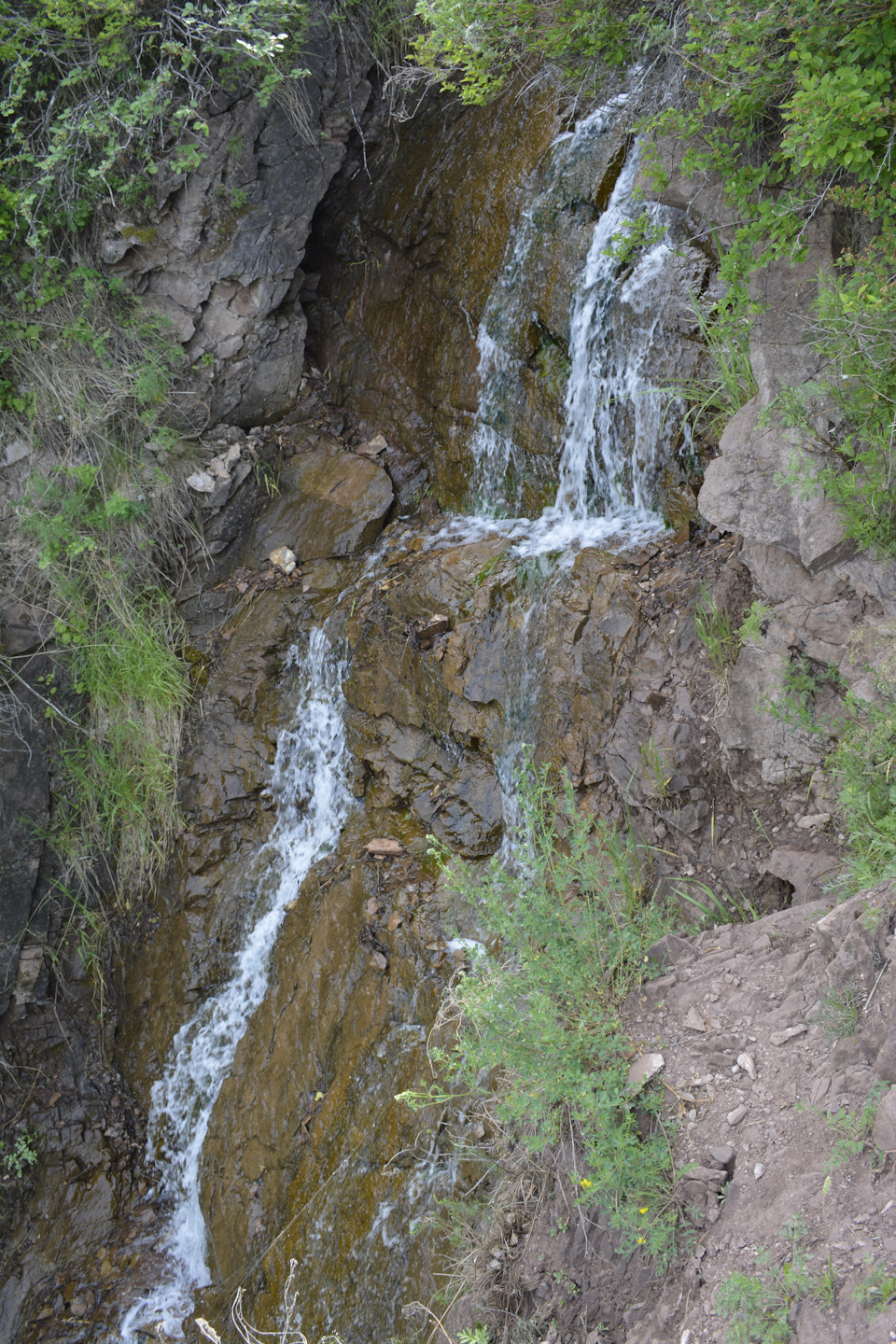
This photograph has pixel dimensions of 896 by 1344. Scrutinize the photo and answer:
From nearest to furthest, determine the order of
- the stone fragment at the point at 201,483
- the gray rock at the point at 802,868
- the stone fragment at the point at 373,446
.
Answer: the gray rock at the point at 802,868 < the stone fragment at the point at 201,483 < the stone fragment at the point at 373,446

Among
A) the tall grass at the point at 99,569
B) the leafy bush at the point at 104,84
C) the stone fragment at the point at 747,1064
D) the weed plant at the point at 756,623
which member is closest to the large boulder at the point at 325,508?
the tall grass at the point at 99,569

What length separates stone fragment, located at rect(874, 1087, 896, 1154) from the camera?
5.83 ft

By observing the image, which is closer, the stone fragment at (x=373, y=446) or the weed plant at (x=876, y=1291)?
the weed plant at (x=876, y=1291)

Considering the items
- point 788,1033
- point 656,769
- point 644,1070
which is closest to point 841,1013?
point 788,1033

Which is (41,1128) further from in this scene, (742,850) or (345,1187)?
(742,850)

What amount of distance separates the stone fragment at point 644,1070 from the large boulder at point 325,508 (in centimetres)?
377

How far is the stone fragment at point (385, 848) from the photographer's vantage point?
443 centimetres

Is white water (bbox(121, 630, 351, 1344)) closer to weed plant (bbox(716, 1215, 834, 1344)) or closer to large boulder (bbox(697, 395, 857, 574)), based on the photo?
large boulder (bbox(697, 395, 857, 574))

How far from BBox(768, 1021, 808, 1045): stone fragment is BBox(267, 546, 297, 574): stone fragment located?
4.13m

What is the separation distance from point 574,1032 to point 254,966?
8.85 feet

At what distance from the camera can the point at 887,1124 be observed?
1.79 m

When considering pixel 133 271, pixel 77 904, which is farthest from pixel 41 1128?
pixel 133 271

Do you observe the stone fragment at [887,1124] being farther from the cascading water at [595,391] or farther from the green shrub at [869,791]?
the cascading water at [595,391]

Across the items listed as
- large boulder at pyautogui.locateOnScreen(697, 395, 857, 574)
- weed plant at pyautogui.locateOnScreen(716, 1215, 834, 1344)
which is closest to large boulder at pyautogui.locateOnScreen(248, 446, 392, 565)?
large boulder at pyautogui.locateOnScreen(697, 395, 857, 574)
